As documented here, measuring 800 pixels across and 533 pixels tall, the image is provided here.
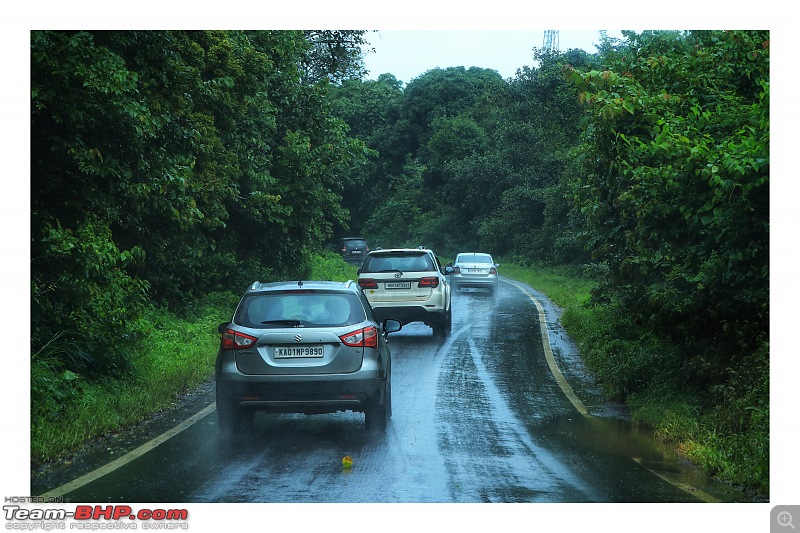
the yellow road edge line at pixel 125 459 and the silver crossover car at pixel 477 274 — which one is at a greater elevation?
the silver crossover car at pixel 477 274

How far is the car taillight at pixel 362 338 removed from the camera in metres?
9.58

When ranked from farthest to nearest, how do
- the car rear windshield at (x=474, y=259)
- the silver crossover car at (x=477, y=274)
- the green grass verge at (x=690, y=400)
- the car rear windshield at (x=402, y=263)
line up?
1. the car rear windshield at (x=474, y=259)
2. the silver crossover car at (x=477, y=274)
3. the car rear windshield at (x=402, y=263)
4. the green grass verge at (x=690, y=400)

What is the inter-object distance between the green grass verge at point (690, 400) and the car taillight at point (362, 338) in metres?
3.21

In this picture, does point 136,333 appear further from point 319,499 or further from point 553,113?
point 553,113

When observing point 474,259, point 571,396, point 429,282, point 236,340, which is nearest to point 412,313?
point 429,282

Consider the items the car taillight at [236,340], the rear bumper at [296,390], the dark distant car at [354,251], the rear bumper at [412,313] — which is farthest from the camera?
the dark distant car at [354,251]

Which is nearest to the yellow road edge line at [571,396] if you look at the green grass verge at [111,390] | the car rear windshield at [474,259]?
the green grass verge at [111,390]

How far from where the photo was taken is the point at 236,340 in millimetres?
9578

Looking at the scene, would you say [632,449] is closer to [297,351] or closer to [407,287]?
[297,351]

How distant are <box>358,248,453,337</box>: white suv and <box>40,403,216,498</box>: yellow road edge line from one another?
8581 millimetres

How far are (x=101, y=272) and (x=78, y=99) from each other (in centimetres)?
206

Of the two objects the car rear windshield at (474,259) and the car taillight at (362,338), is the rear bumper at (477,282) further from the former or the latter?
the car taillight at (362,338)

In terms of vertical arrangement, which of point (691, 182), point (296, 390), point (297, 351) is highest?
point (691, 182)
